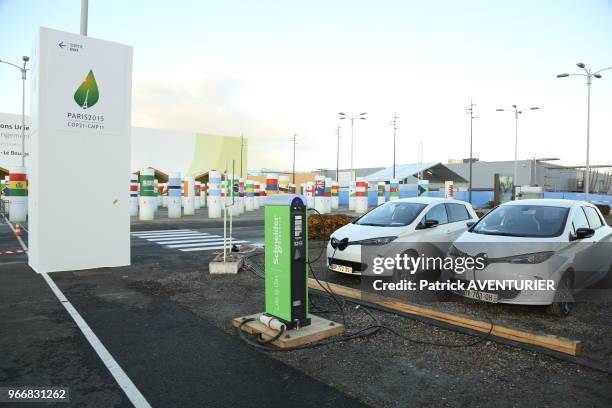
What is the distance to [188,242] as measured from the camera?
47.1 ft

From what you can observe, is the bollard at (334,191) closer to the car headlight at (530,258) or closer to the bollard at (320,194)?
the bollard at (320,194)

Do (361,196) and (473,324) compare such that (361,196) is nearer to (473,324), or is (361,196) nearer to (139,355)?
(473,324)

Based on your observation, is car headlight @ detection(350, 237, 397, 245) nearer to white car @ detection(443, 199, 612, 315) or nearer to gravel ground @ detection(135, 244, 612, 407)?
white car @ detection(443, 199, 612, 315)

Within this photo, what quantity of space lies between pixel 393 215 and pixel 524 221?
2433mm

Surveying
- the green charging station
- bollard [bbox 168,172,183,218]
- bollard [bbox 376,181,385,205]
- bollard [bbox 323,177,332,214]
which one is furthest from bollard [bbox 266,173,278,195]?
the green charging station

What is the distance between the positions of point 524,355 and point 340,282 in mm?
3867

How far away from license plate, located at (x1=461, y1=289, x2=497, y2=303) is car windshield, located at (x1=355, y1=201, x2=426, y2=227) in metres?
2.16

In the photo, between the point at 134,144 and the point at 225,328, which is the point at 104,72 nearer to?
the point at 225,328

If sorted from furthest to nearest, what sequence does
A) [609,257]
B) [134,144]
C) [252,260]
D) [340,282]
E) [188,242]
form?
[134,144], [188,242], [252,260], [340,282], [609,257]

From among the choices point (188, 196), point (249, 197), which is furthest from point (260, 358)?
point (249, 197)

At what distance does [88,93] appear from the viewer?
9.23 metres

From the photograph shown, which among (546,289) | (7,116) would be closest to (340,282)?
(546,289)

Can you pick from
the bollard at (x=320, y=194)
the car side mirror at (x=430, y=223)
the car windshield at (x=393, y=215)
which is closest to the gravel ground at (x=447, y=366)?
the car side mirror at (x=430, y=223)

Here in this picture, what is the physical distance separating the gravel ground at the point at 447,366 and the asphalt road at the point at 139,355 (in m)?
0.33
